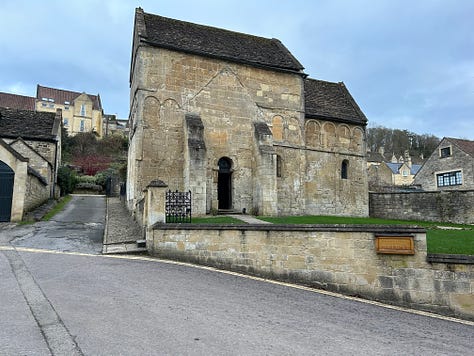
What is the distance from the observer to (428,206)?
2133 cm

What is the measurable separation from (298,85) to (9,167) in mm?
16851

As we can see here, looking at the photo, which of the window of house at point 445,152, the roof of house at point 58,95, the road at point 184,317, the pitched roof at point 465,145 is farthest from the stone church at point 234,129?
the roof of house at point 58,95

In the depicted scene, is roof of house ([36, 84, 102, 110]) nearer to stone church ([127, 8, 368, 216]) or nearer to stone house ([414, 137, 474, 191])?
stone church ([127, 8, 368, 216])

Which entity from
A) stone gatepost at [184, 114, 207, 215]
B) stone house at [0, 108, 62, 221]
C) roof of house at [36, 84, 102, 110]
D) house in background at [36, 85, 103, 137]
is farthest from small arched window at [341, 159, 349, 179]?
roof of house at [36, 84, 102, 110]

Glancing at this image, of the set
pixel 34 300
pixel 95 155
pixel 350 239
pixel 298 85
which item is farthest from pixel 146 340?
pixel 95 155

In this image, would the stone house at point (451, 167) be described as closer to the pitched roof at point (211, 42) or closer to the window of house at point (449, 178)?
the window of house at point (449, 178)

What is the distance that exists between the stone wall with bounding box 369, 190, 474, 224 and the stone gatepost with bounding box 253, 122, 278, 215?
9.59 metres

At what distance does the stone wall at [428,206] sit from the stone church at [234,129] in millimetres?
1437

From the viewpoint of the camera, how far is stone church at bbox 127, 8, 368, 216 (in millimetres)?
17922

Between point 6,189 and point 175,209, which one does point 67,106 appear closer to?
point 6,189

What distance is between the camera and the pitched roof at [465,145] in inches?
1393

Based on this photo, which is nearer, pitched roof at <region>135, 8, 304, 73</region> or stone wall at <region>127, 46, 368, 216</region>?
stone wall at <region>127, 46, 368, 216</region>

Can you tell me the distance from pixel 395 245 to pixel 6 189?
17.0m

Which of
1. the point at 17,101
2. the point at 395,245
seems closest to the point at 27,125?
the point at 395,245
